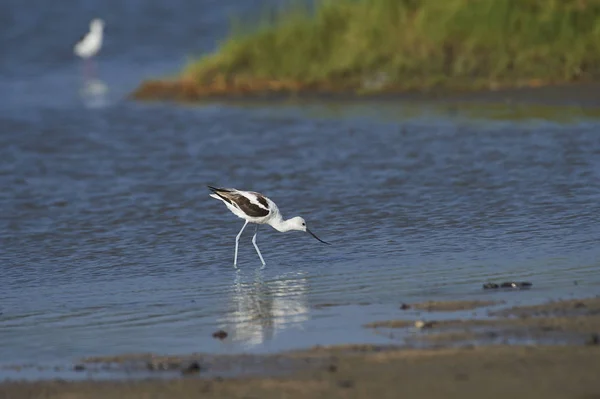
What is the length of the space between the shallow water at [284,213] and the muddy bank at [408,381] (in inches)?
26.4

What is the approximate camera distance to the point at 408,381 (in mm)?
6098

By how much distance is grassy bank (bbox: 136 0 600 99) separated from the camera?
17.8m

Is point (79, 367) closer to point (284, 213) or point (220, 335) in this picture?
point (220, 335)

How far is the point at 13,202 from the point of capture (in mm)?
13977

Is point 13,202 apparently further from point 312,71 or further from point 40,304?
point 312,71

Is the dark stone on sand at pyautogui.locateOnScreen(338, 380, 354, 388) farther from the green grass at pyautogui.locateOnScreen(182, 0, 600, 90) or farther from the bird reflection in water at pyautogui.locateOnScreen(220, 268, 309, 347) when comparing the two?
the green grass at pyautogui.locateOnScreen(182, 0, 600, 90)

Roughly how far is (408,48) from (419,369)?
12.7m

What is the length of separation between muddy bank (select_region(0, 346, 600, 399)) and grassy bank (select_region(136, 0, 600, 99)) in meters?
11.6

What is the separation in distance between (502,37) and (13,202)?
731cm

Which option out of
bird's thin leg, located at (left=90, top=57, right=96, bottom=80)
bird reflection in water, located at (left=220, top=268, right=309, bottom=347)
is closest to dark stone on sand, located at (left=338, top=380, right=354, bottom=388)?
bird reflection in water, located at (left=220, top=268, right=309, bottom=347)

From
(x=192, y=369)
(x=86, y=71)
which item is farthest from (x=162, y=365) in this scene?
(x=86, y=71)

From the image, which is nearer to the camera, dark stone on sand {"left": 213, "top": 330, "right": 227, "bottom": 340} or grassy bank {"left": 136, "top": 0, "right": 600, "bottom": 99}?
dark stone on sand {"left": 213, "top": 330, "right": 227, "bottom": 340}

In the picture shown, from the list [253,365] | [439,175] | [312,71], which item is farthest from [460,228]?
[312,71]

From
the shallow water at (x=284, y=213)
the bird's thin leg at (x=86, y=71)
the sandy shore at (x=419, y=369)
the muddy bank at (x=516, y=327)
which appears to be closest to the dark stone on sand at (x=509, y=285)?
the shallow water at (x=284, y=213)
